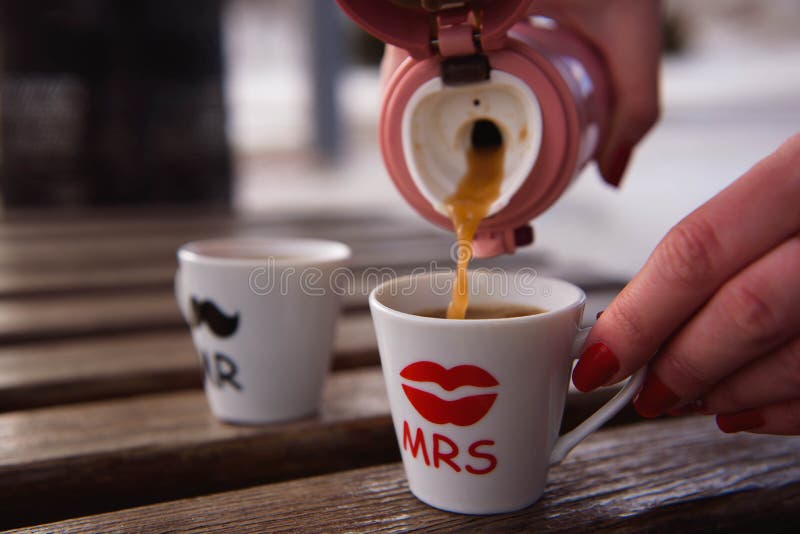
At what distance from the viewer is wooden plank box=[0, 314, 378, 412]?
60 centimetres

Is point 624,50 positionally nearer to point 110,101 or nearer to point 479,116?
point 479,116

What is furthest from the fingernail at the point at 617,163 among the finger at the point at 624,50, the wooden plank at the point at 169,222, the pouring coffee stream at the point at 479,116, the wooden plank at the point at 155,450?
the wooden plank at the point at 169,222

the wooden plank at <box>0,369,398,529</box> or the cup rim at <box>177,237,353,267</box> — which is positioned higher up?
the cup rim at <box>177,237,353,267</box>

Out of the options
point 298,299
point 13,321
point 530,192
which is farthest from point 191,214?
point 530,192

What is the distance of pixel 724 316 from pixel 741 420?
0.33 ft

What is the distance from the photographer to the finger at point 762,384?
413 millimetres

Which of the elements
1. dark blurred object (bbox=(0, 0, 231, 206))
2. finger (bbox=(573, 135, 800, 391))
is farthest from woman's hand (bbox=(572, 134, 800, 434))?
dark blurred object (bbox=(0, 0, 231, 206))

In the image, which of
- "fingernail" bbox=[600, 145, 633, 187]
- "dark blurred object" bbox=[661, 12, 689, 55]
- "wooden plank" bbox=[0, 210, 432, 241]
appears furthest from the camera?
Answer: "dark blurred object" bbox=[661, 12, 689, 55]

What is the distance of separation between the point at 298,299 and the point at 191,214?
3.45 ft

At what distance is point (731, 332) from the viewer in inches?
15.7

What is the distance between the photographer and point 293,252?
2.24 ft

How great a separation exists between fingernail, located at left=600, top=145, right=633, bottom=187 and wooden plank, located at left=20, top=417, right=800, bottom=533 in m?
0.31

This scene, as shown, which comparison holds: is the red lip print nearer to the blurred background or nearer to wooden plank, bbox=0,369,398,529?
wooden plank, bbox=0,369,398,529

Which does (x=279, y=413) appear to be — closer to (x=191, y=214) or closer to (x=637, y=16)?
(x=637, y=16)
